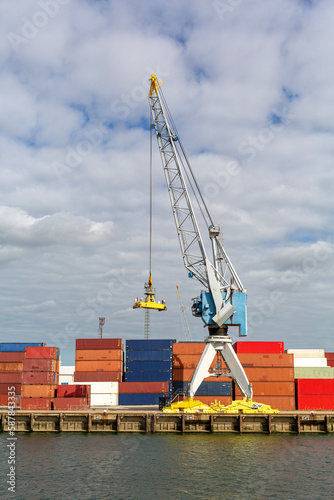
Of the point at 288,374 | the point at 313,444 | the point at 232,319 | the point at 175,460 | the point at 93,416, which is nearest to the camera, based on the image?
the point at 175,460

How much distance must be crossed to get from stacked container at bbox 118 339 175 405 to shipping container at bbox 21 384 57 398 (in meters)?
11.0

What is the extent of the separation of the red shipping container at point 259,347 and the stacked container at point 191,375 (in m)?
3.57

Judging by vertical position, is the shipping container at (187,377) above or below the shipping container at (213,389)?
above

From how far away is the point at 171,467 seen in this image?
116 feet

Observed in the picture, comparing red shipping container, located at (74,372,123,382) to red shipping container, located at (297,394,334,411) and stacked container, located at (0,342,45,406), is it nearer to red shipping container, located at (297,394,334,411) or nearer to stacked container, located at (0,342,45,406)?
stacked container, located at (0,342,45,406)

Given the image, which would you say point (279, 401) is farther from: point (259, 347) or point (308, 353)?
point (308, 353)

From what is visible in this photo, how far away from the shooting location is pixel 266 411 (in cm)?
5216

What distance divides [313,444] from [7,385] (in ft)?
152

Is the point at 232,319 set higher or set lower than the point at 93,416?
higher

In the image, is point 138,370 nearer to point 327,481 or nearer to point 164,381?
point 164,381

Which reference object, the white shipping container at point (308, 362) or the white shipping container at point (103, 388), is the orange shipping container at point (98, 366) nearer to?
the white shipping container at point (103, 388)

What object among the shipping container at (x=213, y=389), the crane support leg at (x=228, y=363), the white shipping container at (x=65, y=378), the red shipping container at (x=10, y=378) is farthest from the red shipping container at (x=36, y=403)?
the white shipping container at (x=65, y=378)

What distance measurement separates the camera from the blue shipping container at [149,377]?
68188mm

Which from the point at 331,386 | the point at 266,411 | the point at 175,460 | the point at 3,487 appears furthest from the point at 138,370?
the point at 3,487
